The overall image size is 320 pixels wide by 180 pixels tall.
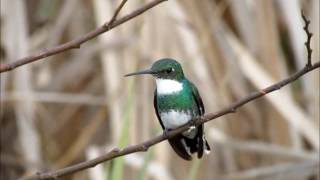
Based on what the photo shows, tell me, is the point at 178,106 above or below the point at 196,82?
above

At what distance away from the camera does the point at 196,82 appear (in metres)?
2.56

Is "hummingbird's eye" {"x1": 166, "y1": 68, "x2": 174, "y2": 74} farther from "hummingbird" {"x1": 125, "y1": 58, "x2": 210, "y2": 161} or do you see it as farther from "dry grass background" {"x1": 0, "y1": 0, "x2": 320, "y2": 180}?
"dry grass background" {"x1": 0, "y1": 0, "x2": 320, "y2": 180}

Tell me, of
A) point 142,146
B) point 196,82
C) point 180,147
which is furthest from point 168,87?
point 196,82

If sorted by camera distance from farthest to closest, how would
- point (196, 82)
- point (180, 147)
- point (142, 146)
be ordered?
point (196, 82), point (180, 147), point (142, 146)

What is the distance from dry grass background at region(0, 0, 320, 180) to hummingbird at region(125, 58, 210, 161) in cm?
69

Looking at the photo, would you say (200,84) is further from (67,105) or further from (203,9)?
(67,105)

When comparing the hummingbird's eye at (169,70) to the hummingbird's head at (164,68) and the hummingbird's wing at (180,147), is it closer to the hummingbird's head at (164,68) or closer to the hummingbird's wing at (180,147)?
the hummingbird's head at (164,68)

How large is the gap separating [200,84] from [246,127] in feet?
1.23

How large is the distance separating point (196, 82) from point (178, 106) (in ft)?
2.96

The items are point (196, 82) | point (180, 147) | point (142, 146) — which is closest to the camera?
point (142, 146)

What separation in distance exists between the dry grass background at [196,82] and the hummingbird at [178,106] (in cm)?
69

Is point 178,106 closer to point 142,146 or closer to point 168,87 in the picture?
point 168,87

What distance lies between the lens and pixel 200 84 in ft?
8.49

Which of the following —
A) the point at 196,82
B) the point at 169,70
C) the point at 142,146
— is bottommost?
the point at 196,82
